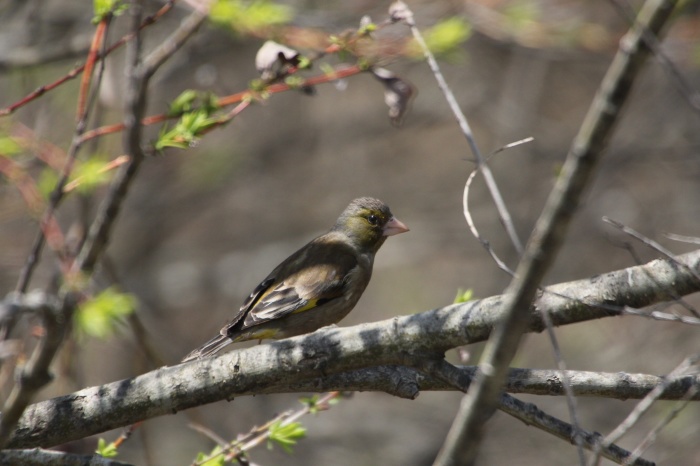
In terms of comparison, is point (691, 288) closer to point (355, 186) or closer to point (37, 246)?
point (37, 246)

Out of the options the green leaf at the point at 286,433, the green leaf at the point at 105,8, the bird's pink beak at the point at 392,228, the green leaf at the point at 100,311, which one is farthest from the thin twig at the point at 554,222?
the bird's pink beak at the point at 392,228

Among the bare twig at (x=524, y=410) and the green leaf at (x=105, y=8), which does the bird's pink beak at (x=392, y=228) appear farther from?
the green leaf at (x=105, y=8)

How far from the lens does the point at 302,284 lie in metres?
5.84

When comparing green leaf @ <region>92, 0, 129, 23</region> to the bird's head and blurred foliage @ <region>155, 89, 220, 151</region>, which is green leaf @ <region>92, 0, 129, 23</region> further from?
the bird's head

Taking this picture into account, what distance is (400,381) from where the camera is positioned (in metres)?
3.48

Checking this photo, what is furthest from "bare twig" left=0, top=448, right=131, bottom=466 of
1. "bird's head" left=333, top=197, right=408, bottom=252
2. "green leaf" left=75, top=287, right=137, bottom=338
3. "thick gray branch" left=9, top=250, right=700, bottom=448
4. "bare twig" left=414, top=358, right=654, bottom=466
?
"bird's head" left=333, top=197, right=408, bottom=252

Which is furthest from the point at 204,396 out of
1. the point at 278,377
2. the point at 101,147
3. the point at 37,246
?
the point at 101,147

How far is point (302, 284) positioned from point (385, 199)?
5857 millimetres

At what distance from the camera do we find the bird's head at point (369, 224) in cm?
656

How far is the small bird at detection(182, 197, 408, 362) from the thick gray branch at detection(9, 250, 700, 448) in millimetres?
1594

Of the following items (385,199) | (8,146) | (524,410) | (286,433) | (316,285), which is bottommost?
(385,199)

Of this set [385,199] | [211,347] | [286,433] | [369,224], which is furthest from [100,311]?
[385,199]

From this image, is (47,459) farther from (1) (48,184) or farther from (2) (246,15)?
(2) (246,15)

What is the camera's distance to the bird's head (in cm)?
656
